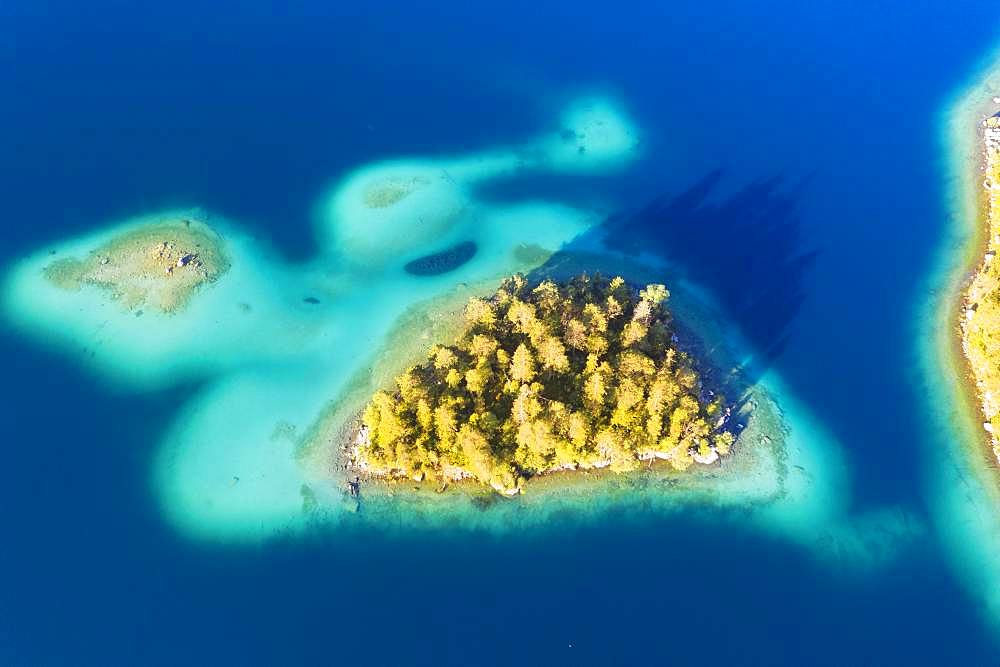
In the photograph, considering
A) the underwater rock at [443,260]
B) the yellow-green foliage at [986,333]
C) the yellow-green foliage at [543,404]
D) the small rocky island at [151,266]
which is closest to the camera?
the yellow-green foliage at [543,404]

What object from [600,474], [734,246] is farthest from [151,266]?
[734,246]

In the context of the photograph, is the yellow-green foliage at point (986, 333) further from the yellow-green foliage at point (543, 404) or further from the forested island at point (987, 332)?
the yellow-green foliage at point (543, 404)

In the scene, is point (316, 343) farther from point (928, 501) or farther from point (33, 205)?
point (928, 501)

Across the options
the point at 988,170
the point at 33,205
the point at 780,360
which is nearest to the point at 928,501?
the point at 780,360

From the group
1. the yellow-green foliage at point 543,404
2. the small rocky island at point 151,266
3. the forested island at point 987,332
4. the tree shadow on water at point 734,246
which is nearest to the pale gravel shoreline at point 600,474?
the yellow-green foliage at point 543,404

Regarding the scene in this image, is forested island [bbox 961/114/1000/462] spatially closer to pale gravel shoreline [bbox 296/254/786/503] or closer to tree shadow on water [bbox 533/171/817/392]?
tree shadow on water [bbox 533/171/817/392]
